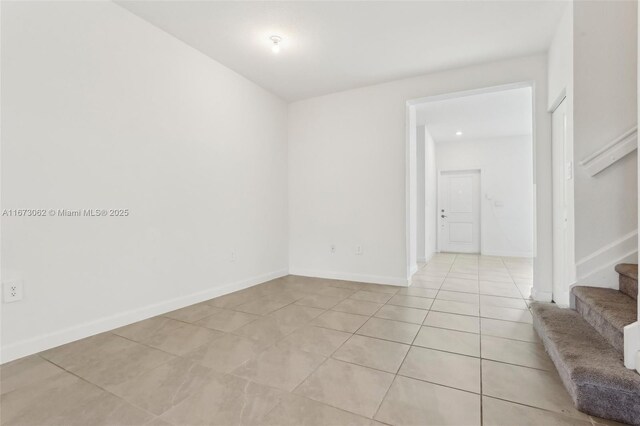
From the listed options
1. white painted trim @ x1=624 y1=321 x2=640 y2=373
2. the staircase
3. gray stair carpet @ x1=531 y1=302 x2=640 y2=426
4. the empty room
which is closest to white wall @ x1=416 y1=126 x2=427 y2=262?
the empty room

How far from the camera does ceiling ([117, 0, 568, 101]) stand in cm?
249

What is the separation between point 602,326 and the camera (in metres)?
1.79

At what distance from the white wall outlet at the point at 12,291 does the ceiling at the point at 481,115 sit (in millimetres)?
4441

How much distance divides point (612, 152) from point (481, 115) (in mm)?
3438

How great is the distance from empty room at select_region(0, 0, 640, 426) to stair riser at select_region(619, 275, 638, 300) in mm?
21

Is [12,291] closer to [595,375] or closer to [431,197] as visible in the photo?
[595,375]

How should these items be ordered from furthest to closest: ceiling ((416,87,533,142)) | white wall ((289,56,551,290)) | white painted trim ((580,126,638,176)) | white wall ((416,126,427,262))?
1. white wall ((416,126,427,262))
2. ceiling ((416,87,533,142))
3. white wall ((289,56,551,290))
4. white painted trim ((580,126,638,176))

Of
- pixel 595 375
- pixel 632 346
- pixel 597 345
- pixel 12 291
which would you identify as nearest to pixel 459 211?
pixel 597 345

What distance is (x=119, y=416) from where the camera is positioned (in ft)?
4.51

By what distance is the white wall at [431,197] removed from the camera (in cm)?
606

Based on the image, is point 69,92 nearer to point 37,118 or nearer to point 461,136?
point 37,118

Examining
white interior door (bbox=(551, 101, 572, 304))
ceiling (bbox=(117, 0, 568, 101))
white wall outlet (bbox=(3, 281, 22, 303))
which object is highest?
ceiling (bbox=(117, 0, 568, 101))

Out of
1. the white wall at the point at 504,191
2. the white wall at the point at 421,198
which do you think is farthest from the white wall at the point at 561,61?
the white wall at the point at 504,191

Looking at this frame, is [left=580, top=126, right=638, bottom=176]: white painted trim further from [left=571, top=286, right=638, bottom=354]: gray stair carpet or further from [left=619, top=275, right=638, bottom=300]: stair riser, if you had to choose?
[left=571, top=286, right=638, bottom=354]: gray stair carpet
